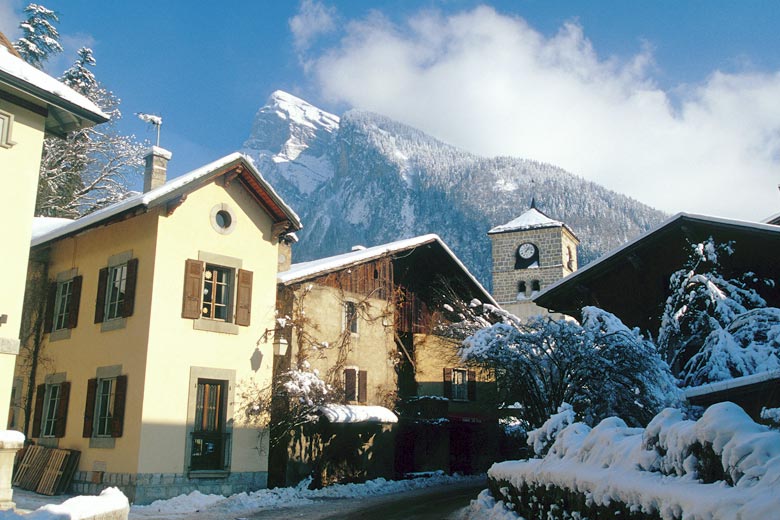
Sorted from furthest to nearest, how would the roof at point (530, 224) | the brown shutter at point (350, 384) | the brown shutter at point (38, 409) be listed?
1. the roof at point (530, 224)
2. the brown shutter at point (350, 384)
3. the brown shutter at point (38, 409)

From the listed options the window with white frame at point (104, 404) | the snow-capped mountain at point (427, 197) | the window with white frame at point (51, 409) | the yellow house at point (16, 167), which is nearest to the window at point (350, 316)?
the window with white frame at point (104, 404)

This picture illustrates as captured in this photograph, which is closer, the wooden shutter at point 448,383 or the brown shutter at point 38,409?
the brown shutter at point 38,409

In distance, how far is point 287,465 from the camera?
18688 millimetres

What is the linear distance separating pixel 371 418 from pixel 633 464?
46.2ft

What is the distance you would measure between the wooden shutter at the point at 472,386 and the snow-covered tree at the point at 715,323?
Answer: 10231 mm

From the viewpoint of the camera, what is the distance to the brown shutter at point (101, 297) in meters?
17.5

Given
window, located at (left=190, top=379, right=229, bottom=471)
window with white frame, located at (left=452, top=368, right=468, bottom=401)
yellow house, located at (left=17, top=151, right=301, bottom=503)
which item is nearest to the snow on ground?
yellow house, located at (left=17, top=151, right=301, bottom=503)

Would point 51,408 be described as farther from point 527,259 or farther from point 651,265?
point 527,259

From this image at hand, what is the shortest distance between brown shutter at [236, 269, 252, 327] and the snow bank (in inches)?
314

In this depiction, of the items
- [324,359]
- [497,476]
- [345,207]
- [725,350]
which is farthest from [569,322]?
[345,207]

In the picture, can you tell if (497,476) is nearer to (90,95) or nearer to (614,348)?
(614,348)

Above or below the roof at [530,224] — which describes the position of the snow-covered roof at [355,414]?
below

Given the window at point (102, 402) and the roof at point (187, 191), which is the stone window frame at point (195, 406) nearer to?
the window at point (102, 402)

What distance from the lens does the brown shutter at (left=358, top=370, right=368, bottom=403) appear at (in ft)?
70.9
